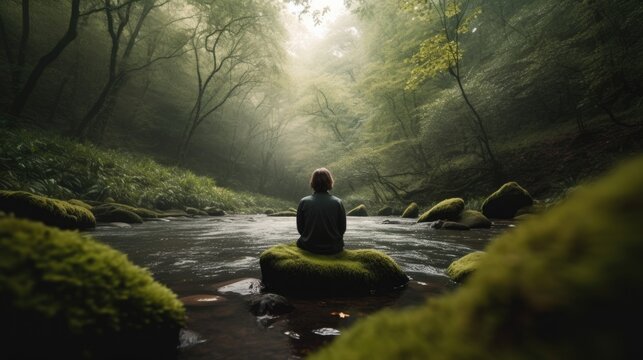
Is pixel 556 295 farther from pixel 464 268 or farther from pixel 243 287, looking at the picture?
pixel 464 268

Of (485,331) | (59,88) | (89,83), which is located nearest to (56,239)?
(485,331)

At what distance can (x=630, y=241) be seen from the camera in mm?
480

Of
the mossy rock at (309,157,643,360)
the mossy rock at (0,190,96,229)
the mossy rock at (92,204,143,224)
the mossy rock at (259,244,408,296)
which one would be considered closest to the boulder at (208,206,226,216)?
the mossy rock at (92,204,143,224)

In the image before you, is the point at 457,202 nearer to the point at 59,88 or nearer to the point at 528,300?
the point at 528,300

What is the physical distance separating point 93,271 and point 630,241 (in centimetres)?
176

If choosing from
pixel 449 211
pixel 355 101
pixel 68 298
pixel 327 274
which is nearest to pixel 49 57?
pixel 327 274

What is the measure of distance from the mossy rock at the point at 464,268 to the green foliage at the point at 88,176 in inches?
440

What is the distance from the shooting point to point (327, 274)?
149 inches

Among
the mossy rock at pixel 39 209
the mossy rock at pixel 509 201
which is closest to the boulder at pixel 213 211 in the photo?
the mossy rock at pixel 39 209

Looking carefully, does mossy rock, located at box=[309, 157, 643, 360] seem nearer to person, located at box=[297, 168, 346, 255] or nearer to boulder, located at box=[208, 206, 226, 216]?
person, located at box=[297, 168, 346, 255]

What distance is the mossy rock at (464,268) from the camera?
4.07 m

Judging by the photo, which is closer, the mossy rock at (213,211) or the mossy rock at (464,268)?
the mossy rock at (464,268)

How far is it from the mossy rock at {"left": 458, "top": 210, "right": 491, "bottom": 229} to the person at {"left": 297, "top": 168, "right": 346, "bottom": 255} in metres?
7.18

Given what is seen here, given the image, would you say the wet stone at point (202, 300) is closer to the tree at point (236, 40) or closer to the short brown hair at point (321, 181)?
the short brown hair at point (321, 181)
